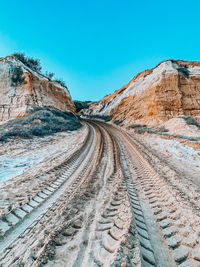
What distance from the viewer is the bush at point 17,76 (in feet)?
51.7

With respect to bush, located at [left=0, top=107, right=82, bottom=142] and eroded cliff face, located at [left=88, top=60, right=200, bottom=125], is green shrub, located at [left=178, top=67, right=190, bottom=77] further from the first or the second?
bush, located at [left=0, top=107, right=82, bottom=142]

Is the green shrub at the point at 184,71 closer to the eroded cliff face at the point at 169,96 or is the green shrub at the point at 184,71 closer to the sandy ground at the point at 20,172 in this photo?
the eroded cliff face at the point at 169,96

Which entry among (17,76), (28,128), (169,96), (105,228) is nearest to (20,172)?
(105,228)

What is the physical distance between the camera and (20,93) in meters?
14.9

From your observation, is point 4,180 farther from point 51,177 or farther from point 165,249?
point 165,249

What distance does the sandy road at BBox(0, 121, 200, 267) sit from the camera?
136cm

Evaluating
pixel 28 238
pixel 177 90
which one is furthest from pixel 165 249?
pixel 177 90

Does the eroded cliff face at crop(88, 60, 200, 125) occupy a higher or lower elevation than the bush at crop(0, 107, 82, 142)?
higher

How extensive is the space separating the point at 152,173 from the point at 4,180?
446 cm

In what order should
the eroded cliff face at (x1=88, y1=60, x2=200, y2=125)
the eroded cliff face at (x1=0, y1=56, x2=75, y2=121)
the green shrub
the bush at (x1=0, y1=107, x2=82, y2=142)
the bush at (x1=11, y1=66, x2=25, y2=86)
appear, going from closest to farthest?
the bush at (x1=0, y1=107, x2=82, y2=142) < the eroded cliff face at (x1=0, y1=56, x2=75, y2=121) < the eroded cliff face at (x1=88, y1=60, x2=200, y2=125) < the bush at (x1=11, y1=66, x2=25, y2=86) < the green shrub

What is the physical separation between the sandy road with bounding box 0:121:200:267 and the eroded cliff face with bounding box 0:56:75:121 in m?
13.4

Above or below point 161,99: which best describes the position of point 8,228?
below

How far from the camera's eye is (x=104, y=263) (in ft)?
4.09

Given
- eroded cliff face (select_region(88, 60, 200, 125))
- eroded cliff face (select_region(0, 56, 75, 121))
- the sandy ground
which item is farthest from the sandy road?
eroded cliff face (select_region(88, 60, 200, 125))
